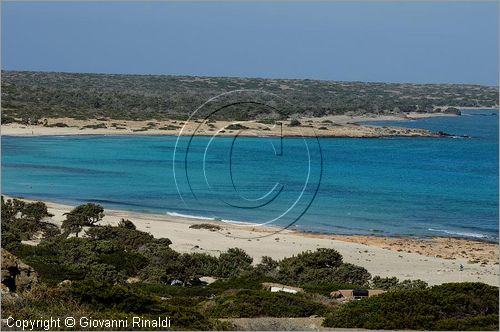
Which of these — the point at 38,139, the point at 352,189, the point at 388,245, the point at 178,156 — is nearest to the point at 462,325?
the point at 388,245

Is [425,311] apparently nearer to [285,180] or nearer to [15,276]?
[15,276]

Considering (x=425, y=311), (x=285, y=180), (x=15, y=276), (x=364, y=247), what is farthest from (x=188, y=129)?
(x=425, y=311)

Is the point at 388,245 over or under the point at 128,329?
under

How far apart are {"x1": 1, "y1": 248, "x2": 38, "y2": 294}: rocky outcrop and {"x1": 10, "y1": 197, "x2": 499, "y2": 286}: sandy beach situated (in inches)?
377

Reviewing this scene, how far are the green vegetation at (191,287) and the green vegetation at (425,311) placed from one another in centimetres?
1

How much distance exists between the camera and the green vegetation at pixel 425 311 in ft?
30.6

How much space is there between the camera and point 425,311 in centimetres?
970

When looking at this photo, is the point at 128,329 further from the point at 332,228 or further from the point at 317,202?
the point at 317,202

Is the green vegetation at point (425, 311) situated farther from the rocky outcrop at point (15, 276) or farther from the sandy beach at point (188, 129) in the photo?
the sandy beach at point (188, 129)

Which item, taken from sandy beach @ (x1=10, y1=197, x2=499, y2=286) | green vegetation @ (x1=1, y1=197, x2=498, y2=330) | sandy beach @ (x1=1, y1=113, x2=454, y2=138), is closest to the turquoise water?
Result: sandy beach @ (x1=1, y1=113, x2=454, y2=138)

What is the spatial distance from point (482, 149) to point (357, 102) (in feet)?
113

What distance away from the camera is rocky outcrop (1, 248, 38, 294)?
979 centimetres

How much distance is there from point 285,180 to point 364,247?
2053 centimetres

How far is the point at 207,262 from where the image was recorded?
691 inches
